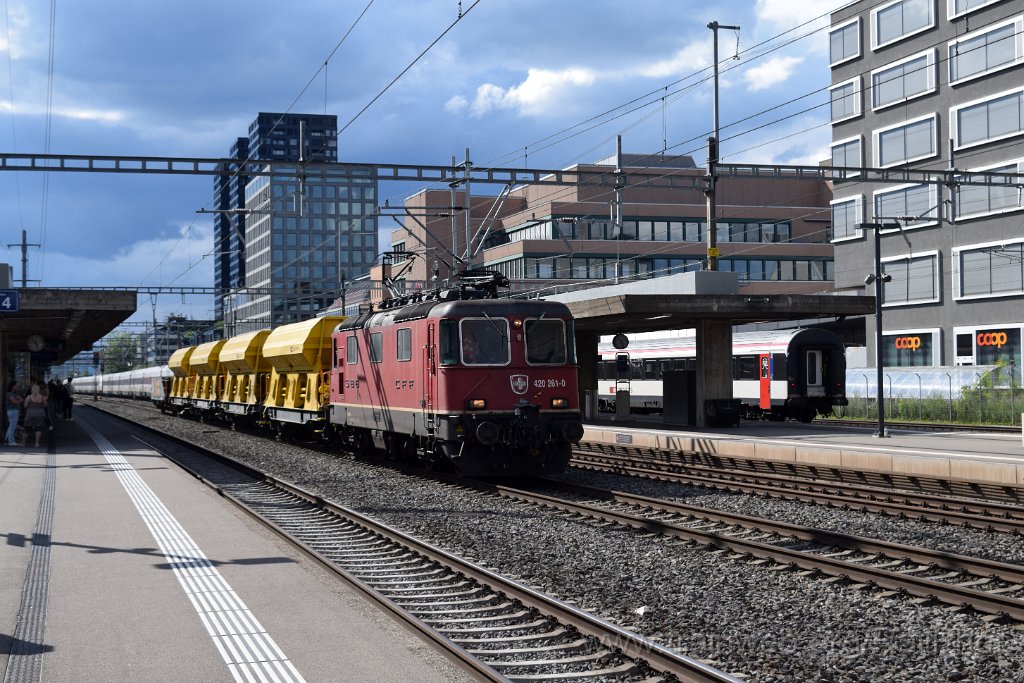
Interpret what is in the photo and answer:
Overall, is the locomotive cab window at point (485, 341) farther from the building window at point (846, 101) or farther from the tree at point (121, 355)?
the tree at point (121, 355)

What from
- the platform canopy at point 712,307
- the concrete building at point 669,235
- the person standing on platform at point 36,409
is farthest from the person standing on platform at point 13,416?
the concrete building at point 669,235

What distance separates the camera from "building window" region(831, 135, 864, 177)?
5809 cm

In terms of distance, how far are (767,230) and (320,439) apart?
204 feet

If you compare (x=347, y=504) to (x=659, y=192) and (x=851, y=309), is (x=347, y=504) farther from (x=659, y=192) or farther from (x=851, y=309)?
(x=659, y=192)

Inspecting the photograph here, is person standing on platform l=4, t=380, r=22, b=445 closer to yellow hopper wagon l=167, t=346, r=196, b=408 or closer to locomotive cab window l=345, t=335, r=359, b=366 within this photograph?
locomotive cab window l=345, t=335, r=359, b=366

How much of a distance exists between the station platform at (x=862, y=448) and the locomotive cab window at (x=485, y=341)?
6.99 m

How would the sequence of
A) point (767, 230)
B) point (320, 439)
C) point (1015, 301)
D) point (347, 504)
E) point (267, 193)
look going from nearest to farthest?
point (347, 504) → point (320, 439) → point (1015, 301) → point (767, 230) → point (267, 193)

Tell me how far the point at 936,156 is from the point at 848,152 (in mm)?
6214

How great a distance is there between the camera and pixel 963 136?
5175cm

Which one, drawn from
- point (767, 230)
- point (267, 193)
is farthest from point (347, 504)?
point (267, 193)

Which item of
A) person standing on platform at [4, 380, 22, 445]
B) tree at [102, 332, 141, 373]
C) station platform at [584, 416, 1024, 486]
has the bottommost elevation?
station platform at [584, 416, 1024, 486]

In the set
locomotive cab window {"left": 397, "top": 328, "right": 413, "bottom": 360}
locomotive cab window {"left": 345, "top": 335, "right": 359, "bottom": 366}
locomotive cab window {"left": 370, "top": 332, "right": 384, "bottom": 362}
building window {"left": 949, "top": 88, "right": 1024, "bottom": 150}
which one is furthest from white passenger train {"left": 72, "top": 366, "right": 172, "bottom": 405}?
building window {"left": 949, "top": 88, "right": 1024, "bottom": 150}

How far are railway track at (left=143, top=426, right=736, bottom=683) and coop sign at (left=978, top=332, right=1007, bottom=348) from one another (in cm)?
4321

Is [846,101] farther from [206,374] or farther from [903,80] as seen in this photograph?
[206,374]
